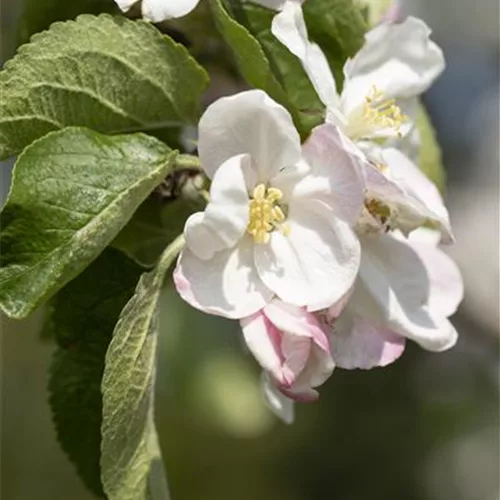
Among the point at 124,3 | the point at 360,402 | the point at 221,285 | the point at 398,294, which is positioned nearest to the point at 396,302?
the point at 398,294

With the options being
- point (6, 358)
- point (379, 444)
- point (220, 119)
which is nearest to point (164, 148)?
point (220, 119)

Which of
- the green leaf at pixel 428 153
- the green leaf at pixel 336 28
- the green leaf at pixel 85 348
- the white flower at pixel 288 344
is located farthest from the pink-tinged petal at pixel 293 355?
the green leaf at pixel 428 153

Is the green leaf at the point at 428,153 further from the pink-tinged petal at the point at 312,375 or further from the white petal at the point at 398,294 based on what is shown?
the pink-tinged petal at the point at 312,375

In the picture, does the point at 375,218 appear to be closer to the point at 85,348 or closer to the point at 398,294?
the point at 398,294

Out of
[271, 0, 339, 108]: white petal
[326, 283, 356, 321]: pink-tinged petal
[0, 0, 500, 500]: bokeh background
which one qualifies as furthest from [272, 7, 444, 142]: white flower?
[0, 0, 500, 500]: bokeh background

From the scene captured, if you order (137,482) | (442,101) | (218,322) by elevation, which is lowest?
(442,101)

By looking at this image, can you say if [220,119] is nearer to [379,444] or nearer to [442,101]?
[379,444]
